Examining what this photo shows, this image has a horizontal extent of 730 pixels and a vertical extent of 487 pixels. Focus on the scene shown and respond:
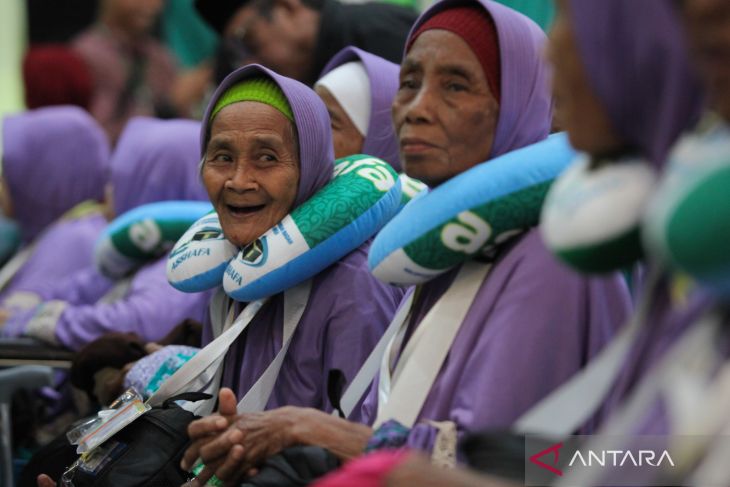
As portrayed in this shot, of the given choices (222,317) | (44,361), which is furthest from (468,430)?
(44,361)

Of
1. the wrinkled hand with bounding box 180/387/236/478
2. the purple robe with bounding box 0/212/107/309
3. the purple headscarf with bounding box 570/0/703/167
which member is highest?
the purple headscarf with bounding box 570/0/703/167

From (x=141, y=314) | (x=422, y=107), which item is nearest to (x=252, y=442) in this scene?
(x=422, y=107)

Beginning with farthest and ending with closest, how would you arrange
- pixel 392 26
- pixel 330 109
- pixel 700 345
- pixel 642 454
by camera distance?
pixel 392 26 < pixel 330 109 < pixel 642 454 < pixel 700 345

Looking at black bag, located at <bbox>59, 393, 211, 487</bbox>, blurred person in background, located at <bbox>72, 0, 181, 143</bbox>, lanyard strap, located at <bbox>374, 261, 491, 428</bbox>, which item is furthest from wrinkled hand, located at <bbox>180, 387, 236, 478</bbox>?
blurred person in background, located at <bbox>72, 0, 181, 143</bbox>

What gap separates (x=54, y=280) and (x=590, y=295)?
328cm

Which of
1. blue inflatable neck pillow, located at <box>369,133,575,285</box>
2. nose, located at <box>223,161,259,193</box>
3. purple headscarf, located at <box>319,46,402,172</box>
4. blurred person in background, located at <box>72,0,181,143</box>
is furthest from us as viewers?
blurred person in background, located at <box>72,0,181,143</box>

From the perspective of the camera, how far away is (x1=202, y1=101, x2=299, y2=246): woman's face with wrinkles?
3574mm

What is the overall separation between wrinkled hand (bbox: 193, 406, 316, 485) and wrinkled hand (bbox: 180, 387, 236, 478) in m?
0.03

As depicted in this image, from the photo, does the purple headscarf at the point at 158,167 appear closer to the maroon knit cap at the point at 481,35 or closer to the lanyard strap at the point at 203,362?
the lanyard strap at the point at 203,362

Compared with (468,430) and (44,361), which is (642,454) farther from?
(44,361)

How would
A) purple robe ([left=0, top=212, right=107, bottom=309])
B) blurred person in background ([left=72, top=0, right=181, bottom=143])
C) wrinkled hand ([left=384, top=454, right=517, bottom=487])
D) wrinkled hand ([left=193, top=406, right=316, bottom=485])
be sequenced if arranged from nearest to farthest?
wrinkled hand ([left=384, top=454, right=517, bottom=487]) → wrinkled hand ([left=193, top=406, right=316, bottom=485]) → purple robe ([left=0, top=212, right=107, bottom=309]) → blurred person in background ([left=72, top=0, right=181, bottom=143])

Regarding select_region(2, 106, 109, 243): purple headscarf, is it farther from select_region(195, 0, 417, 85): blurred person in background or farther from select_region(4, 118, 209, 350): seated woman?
select_region(195, 0, 417, 85): blurred person in background

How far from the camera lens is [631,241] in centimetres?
190

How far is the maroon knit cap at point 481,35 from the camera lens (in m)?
2.95
